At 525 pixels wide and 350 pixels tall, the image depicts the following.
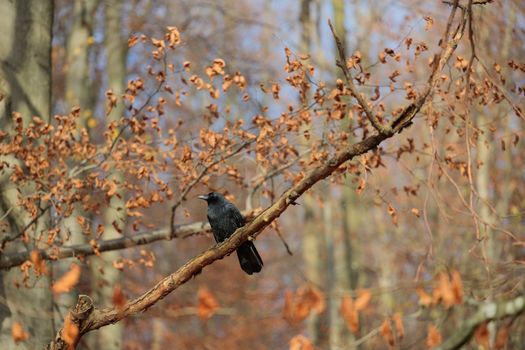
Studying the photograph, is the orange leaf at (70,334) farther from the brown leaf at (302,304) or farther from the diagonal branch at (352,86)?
the diagonal branch at (352,86)

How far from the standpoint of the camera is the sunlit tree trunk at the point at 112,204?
1052cm

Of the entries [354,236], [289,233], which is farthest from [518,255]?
[289,233]

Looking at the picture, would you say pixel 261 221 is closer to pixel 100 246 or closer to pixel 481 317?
pixel 481 317

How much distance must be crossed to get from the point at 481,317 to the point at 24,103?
5.64m

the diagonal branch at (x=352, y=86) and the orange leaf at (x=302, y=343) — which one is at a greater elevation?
the diagonal branch at (x=352, y=86)

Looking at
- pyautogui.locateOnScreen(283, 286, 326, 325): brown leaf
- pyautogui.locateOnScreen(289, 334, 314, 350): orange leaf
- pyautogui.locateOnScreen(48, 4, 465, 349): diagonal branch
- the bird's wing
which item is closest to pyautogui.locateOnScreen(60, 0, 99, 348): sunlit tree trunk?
the bird's wing

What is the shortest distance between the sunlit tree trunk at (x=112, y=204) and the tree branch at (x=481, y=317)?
20.9 ft

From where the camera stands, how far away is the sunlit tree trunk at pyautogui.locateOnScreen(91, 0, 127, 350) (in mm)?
10523

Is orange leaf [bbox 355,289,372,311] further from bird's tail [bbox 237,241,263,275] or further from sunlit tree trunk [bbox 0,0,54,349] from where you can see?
sunlit tree trunk [bbox 0,0,54,349]

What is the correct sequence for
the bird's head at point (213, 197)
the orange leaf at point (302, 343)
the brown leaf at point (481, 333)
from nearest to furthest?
1. the brown leaf at point (481, 333)
2. the orange leaf at point (302, 343)
3. the bird's head at point (213, 197)

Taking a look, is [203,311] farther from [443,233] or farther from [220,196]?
[443,233]

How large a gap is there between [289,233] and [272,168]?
25267mm

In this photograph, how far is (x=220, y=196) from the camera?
8.04 m

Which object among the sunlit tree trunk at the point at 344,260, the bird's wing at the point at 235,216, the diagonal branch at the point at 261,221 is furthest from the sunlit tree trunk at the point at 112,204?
the diagonal branch at the point at 261,221
